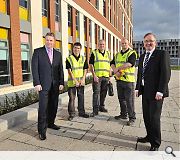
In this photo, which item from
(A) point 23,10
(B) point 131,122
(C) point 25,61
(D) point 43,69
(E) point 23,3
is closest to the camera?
(D) point 43,69

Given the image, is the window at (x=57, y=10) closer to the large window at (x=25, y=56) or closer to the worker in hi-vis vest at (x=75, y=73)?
the large window at (x=25, y=56)

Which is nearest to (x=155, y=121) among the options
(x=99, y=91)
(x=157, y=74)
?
(x=157, y=74)

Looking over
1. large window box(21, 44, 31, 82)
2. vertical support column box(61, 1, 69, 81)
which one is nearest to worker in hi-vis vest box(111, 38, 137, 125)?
large window box(21, 44, 31, 82)

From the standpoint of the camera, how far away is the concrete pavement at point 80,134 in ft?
14.0

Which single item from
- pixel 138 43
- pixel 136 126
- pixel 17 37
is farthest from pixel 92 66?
pixel 138 43

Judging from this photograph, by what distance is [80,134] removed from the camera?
4957mm

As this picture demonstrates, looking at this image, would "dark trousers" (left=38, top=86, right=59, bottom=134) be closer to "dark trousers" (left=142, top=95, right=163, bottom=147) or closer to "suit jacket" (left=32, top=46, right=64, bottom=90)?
"suit jacket" (left=32, top=46, right=64, bottom=90)

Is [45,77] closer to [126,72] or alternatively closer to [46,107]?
[46,107]

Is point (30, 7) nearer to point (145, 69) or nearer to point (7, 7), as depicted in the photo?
point (7, 7)

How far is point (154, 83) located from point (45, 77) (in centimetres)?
227

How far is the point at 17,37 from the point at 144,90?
357 inches

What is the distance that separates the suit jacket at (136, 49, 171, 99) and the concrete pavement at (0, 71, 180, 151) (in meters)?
1.14

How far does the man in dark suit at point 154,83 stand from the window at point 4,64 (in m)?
8.46

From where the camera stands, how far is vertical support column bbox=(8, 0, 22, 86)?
11102mm
